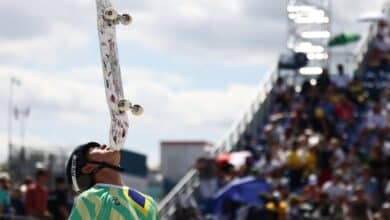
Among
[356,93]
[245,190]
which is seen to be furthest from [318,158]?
[356,93]

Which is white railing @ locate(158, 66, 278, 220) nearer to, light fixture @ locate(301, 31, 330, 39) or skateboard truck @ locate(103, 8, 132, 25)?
light fixture @ locate(301, 31, 330, 39)

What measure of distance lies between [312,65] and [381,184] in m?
7.74

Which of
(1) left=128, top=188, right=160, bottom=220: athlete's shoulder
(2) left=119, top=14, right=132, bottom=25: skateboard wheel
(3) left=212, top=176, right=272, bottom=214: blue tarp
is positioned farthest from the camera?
(3) left=212, top=176, right=272, bottom=214: blue tarp

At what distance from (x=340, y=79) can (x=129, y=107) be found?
1976 cm

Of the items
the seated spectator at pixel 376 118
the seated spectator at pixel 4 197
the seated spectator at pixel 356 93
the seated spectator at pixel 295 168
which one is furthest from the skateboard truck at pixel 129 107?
the seated spectator at pixel 356 93

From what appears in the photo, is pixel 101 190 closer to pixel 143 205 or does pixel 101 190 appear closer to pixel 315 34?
pixel 143 205

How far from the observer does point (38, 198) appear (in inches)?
672

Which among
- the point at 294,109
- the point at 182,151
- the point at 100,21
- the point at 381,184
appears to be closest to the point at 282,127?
the point at 294,109

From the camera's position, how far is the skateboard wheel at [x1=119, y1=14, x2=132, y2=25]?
688 cm

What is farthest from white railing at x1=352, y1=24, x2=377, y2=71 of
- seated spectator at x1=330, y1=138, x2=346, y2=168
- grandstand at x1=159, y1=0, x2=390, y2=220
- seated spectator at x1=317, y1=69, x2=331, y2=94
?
seated spectator at x1=330, y1=138, x2=346, y2=168

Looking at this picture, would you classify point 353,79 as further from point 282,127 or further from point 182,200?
point 182,200

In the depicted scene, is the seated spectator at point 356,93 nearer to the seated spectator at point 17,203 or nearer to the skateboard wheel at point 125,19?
the seated spectator at point 17,203

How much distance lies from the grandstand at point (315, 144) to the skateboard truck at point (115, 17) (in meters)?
11.6

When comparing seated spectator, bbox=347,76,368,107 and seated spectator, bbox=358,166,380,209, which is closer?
seated spectator, bbox=358,166,380,209
